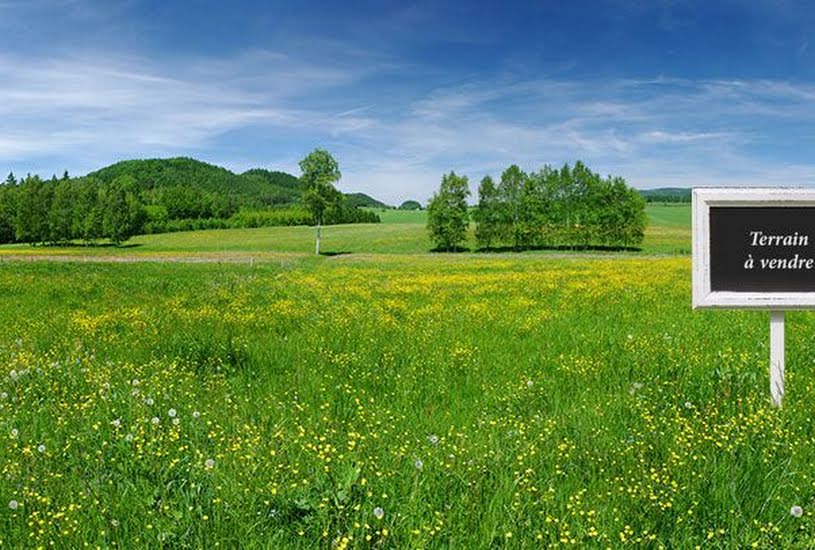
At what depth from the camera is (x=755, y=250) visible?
6.66 m

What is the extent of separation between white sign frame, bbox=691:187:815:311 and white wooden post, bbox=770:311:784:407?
11.4 inches

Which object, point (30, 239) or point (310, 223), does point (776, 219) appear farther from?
point (310, 223)

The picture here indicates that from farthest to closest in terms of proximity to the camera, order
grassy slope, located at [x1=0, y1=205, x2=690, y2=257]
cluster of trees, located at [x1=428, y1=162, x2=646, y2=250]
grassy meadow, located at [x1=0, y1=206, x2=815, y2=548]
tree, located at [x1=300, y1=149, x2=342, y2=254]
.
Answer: cluster of trees, located at [x1=428, y1=162, x2=646, y2=250]
grassy slope, located at [x1=0, y1=205, x2=690, y2=257]
tree, located at [x1=300, y1=149, x2=342, y2=254]
grassy meadow, located at [x1=0, y1=206, x2=815, y2=548]

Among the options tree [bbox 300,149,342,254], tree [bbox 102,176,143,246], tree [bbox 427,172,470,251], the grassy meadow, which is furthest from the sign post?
tree [bbox 102,176,143,246]

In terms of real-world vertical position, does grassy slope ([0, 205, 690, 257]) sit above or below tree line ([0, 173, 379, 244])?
below

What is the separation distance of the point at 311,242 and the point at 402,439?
322ft

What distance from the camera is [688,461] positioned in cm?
495

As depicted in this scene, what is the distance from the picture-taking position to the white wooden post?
6.61m

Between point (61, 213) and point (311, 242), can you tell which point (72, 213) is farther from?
point (311, 242)

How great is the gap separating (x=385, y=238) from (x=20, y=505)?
4028 inches

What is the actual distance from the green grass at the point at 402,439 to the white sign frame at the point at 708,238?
A: 3.69 ft

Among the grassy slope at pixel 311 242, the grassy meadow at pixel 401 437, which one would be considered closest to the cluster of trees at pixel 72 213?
the grassy slope at pixel 311 242

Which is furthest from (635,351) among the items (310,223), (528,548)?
(310,223)

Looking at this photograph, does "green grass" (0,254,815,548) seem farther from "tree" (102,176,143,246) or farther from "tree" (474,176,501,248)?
"tree" (102,176,143,246)
